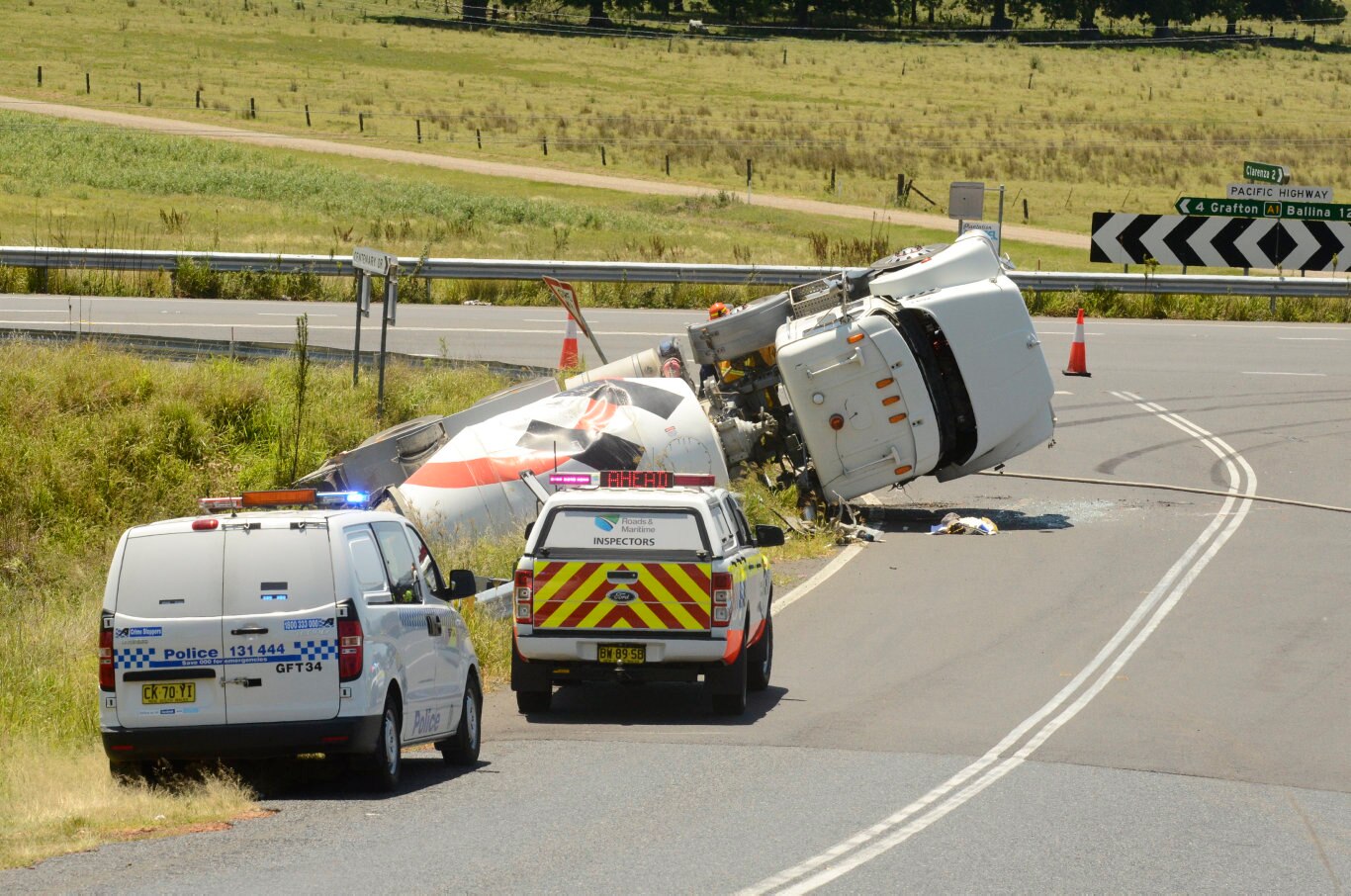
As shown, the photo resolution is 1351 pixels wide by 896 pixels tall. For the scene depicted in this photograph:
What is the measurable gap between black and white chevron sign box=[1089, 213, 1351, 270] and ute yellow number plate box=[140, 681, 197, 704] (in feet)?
101

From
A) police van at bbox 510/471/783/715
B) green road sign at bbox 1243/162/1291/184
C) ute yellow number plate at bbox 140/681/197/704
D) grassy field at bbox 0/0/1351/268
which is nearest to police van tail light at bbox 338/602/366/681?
ute yellow number plate at bbox 140/681/197/704

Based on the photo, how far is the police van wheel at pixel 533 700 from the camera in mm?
13203

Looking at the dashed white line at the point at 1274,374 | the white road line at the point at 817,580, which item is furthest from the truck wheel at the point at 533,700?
the dashed white line at the point at 1274,374

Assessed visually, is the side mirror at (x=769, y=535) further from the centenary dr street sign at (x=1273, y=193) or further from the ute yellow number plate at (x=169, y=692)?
the centenary dr street sign at (x=1273, y=193)

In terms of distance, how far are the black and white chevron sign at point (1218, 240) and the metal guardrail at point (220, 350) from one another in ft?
54.7

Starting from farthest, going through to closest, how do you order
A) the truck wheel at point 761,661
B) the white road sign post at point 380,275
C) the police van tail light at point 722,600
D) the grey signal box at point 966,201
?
the grey signal box at point 966,201 < the white road sign post at point 380,275 < the truck wheel at point 761,661 < the police van tail light at point 722,600

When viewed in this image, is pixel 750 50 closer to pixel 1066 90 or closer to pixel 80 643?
pixel 1066 90

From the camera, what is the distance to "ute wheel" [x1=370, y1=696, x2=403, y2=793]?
1023 cm

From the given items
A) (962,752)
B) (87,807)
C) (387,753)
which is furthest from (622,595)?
(87,807)

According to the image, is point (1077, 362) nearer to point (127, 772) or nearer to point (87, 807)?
point (127, 772)

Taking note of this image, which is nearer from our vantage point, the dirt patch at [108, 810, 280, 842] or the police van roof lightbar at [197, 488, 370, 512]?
the dirt patch at [108, 810, 280, 842]

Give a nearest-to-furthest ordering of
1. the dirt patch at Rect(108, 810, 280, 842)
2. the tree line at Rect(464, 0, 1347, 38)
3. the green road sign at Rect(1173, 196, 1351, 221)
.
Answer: the dirt patch at Rect(108, 810, 280, 842) → the green road sign at Rect(1173, 196, 1351, 221) → the tree line at Rect(464, 0, 1347, 38)

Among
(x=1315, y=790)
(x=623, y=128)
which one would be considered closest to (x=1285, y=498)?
(x=1315, y=790)

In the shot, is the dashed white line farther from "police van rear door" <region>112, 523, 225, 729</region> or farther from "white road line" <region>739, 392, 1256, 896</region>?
"police van rear door" <region>112, 523, 225, 729</region>
